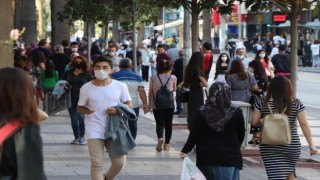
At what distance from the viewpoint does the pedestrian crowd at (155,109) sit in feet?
15.6

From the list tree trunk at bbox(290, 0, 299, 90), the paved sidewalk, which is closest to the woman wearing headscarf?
the paved sidewalk

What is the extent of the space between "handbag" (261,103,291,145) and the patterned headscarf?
58 centimetres

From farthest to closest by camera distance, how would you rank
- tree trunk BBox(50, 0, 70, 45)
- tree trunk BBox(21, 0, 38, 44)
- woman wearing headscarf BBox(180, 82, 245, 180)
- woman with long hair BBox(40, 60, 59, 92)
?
tree trunk BBox(21, 0, 38, 44) < tree trunk BBox(50, 0, 70, 45) < woman with long hair BBox(40, 60, 59, 92) < woman wearing headscarf BBox(180, 82, 245, 180)

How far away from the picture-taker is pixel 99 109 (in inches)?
359

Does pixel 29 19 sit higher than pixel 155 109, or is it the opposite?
pixel 29 19

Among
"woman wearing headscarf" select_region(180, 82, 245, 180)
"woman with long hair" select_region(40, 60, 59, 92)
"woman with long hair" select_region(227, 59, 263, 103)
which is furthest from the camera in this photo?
"woman with long hair" select_region(40, 60, 59, 92)

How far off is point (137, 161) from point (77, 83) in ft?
8.36

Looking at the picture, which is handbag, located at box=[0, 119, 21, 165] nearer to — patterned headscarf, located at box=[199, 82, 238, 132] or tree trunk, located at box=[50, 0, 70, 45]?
patterned headscarf, located at box=[199, 82, 238, 132]

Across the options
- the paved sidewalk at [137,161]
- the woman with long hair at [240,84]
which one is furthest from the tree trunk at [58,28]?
the woman with long hair at [240,84]

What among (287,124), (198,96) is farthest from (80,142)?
(287,124)

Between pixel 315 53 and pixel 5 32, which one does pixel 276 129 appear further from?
pixel 315 53

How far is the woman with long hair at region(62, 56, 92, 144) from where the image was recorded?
561 inches

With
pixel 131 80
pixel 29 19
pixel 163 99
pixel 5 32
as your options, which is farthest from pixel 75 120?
pixel 29 19

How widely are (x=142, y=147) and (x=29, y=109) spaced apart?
939 cm
